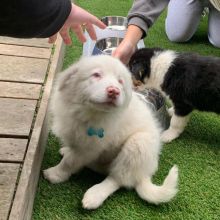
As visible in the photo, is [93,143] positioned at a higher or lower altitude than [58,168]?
higher

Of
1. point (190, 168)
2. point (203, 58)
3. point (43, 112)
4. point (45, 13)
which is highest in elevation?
point (45, 13)

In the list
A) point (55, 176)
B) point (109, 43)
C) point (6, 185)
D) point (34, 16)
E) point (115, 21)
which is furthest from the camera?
point (115, 21)

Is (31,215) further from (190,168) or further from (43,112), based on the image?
(190,168)

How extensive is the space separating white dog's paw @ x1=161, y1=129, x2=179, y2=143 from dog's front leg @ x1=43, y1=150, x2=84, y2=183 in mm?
673

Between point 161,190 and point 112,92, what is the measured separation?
0.51 metres

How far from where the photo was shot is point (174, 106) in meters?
2.40

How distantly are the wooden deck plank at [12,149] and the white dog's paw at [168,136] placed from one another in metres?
0.82

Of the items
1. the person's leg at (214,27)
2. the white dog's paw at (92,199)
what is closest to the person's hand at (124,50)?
the white dog's paw at (92,199)

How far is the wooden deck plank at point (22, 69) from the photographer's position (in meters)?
2.44

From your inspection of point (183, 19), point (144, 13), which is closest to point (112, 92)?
point (144, 13)

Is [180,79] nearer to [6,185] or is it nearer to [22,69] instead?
[22,69]

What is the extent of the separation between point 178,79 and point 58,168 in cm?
94

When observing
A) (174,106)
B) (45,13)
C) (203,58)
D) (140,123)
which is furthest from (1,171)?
(203,58)

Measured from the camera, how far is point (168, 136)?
91.0 inches
